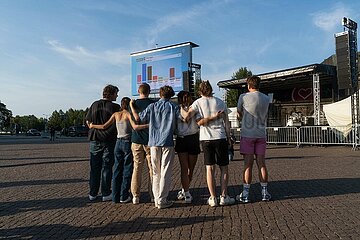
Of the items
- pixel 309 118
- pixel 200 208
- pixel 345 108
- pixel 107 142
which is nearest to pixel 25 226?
pixel 107 142

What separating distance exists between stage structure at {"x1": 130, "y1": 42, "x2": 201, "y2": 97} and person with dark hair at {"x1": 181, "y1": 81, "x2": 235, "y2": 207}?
14348mm

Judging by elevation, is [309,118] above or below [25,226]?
above

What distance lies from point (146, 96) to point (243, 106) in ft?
5.34

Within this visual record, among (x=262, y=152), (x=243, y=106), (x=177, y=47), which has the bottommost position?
(x=262, y=152)

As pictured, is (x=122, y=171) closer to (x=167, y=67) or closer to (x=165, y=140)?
(x=165, y=140)

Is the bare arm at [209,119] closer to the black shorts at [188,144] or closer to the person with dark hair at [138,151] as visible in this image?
the black shorts at [188,144]

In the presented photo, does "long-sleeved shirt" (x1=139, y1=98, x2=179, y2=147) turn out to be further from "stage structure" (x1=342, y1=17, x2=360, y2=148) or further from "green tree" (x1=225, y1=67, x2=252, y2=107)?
"green tree" (x1=225, y1=67, x2=252, y2=107)

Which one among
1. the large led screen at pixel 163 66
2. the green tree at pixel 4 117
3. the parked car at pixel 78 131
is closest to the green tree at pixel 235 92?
the large led screen at pixel 163 66

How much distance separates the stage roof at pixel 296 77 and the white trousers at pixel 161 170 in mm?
18584

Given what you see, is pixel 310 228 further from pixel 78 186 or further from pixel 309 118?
pixel 309 118

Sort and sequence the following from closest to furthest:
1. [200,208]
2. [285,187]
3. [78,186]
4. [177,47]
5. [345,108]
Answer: [200,208] < [285,187] < [78,186] < [345,108] < [177,47]

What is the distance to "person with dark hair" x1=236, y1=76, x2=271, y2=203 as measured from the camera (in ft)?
18.5

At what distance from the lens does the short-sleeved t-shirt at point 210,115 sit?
541 centimetres

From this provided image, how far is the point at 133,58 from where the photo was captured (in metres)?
25.8
